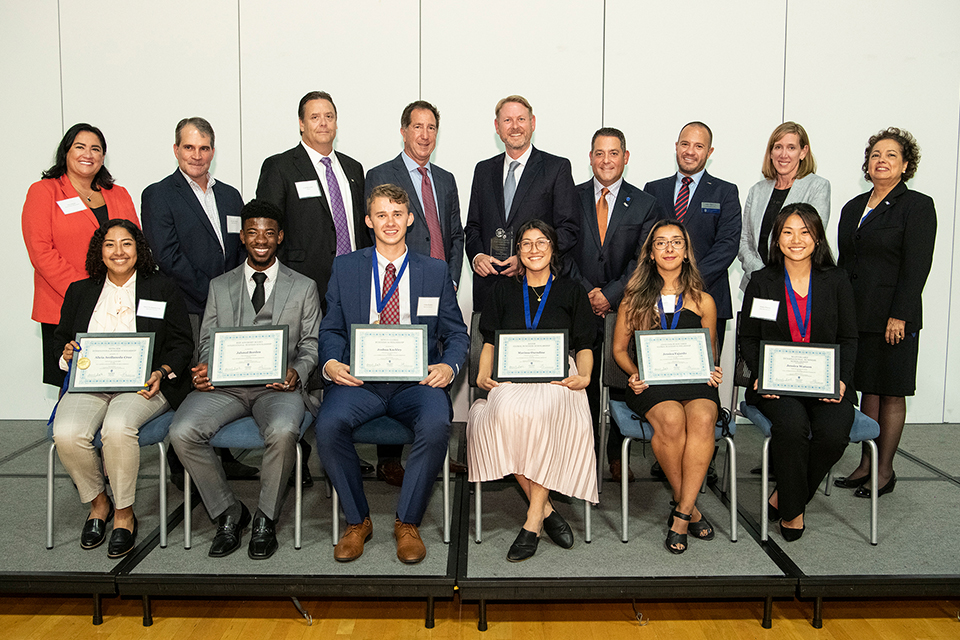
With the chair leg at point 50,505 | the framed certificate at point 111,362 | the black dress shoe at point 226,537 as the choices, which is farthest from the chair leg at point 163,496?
the chair leg at point 50,505

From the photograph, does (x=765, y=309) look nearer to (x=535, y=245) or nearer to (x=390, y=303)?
(x=535, y=245)

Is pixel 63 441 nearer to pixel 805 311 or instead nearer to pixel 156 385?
pixel 156 385

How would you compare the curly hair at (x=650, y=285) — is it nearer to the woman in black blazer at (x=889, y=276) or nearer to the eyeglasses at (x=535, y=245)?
the eyeglasses at (x=535, y=245)

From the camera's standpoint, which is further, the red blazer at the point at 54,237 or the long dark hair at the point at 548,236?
the red blazer at the point at 54,237

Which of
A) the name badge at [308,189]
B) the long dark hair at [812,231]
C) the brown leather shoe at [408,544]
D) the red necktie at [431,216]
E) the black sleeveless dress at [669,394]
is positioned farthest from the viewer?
the red necktie at [431,216]

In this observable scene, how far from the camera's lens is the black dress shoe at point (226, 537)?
9.52 feet

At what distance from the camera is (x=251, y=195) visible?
208 inches

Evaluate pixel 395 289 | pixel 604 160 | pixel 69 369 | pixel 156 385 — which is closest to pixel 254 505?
pixel 156 385

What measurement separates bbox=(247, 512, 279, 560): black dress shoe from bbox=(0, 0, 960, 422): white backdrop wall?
3.14 metres

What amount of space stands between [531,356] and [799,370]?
48.8 inches

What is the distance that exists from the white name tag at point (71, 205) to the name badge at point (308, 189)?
1.22 meters

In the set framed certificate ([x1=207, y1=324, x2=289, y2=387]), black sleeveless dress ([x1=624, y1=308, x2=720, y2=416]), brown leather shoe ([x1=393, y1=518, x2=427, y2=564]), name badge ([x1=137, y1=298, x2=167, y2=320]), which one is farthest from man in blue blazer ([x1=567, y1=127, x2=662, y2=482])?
name badge ([x1=137, y1=298, x2=167, y2=320])

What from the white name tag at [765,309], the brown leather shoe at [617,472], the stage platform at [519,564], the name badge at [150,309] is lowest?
the stage platform at [519,564]

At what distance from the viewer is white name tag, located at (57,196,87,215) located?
146 inches
